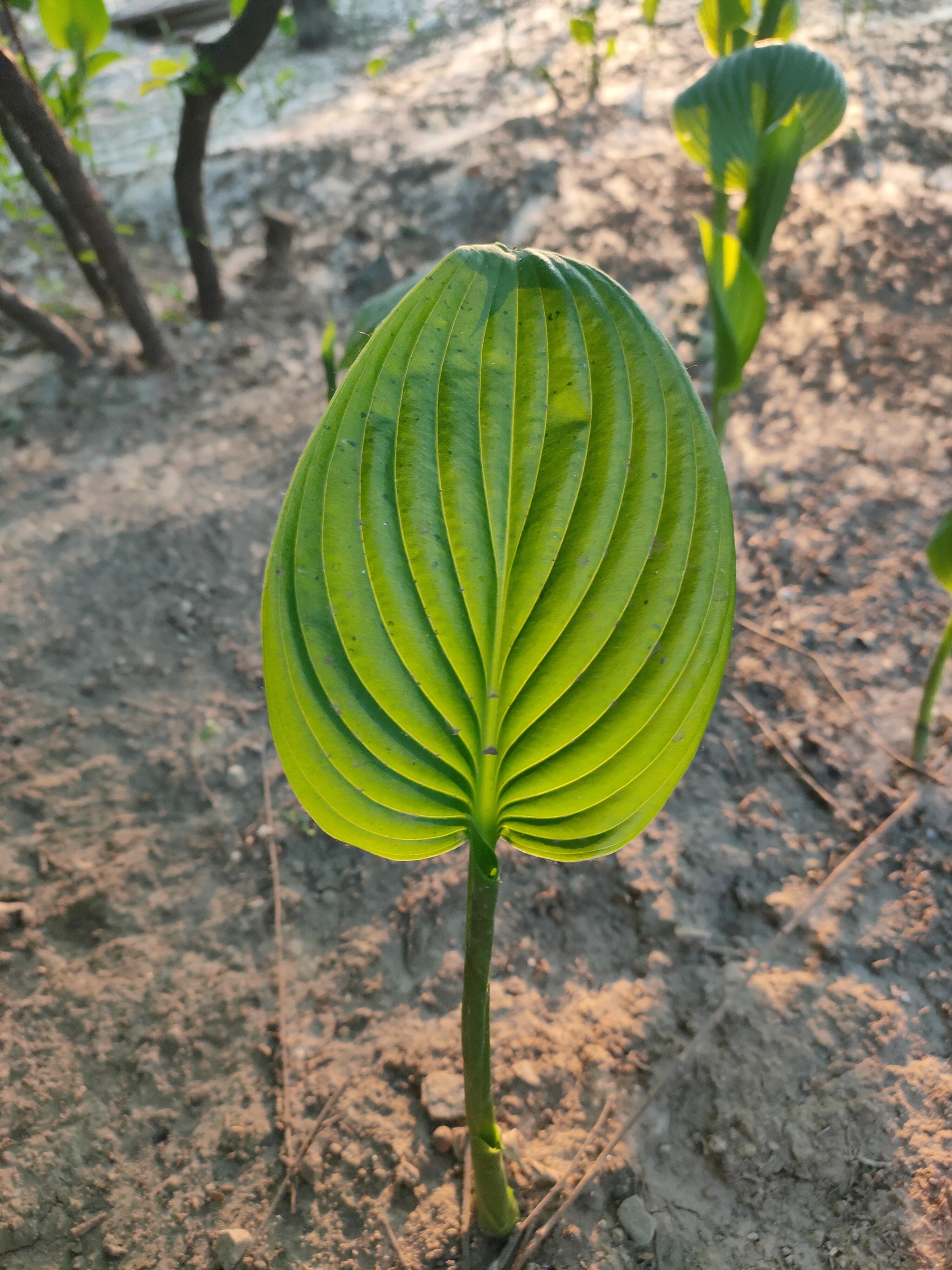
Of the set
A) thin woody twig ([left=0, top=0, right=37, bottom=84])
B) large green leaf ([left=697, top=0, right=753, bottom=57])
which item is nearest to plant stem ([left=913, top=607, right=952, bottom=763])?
large green leaf ([left=697, top=0, right=753, bottom=57])

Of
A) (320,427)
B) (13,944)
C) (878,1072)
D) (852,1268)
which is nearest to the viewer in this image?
(320,427)

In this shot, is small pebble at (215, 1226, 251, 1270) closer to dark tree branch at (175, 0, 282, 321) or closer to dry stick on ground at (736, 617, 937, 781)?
dry stick on ground at (736, 617, 937, 781)

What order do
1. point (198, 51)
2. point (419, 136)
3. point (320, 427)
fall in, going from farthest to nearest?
1. point (419, 136)
2. point (198, 51)
3. point (320, 427)

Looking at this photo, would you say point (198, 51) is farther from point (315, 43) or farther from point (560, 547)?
point (315, 43)

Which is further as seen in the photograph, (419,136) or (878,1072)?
(419,136)

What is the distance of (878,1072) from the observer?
102 centimetres

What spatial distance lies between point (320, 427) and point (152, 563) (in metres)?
1.38

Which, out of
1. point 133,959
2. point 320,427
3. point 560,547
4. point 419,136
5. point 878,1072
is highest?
point 320,427

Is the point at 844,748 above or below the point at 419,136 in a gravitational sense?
below

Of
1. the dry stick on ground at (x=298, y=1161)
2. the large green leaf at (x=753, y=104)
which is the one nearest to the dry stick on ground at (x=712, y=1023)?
the dry stick on ground at (x=298, y=1161)

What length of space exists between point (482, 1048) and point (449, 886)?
546 millimetres

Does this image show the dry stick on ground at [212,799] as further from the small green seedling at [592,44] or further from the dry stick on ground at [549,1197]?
the small green seedling at [592,44]

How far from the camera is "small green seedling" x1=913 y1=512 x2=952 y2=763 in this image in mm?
1201

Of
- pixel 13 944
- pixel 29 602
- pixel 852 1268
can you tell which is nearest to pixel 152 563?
pixel 29 602
